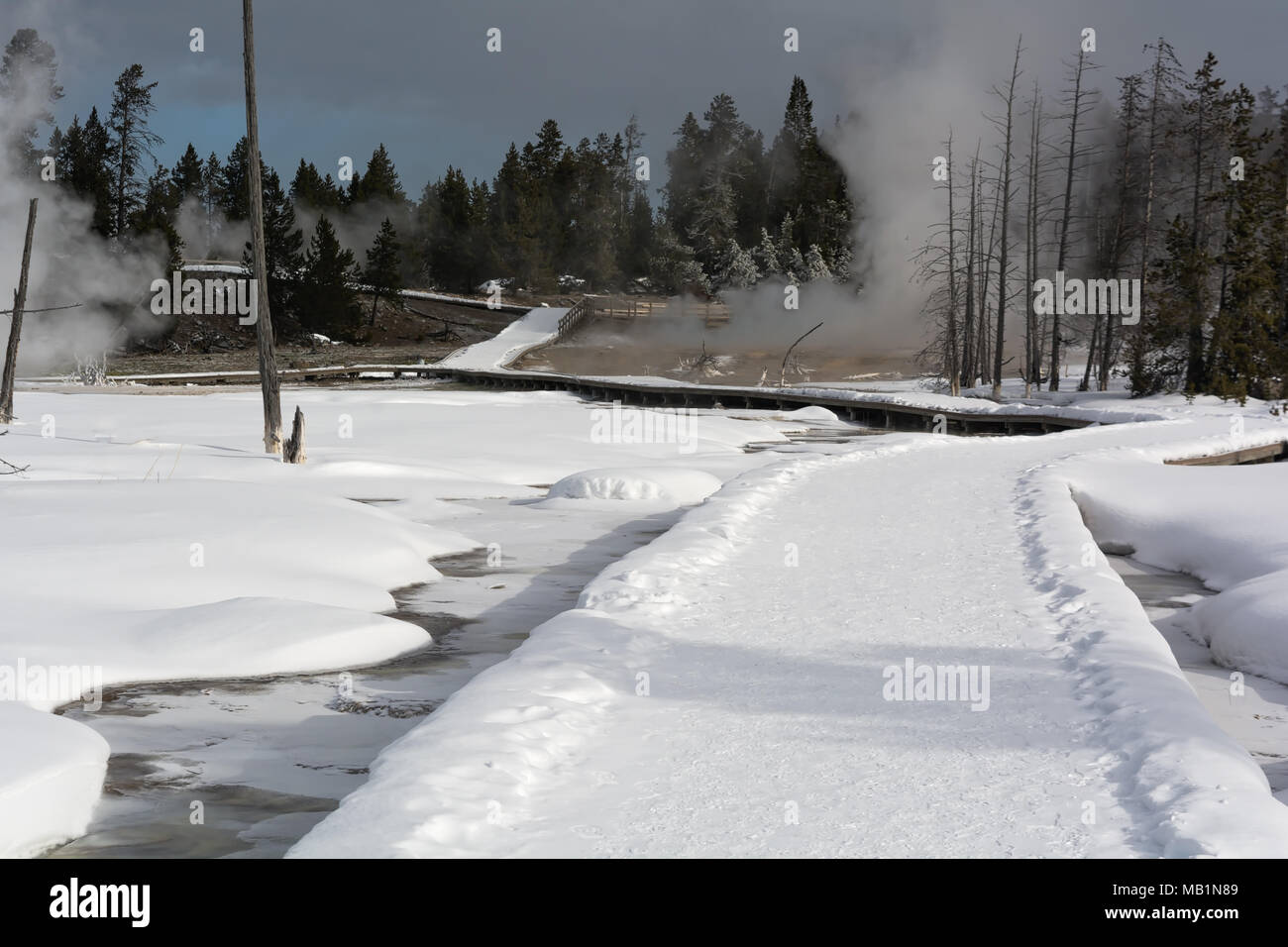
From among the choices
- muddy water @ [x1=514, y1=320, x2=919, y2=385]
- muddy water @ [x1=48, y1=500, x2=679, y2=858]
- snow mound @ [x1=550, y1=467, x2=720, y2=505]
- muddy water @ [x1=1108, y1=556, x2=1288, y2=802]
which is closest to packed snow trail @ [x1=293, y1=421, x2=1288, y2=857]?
muddy water @ [x1=48, y1=500, x2=679, y2=858]

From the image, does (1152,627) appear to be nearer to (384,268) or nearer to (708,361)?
(708,361)

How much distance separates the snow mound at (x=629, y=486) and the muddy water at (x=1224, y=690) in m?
5.71

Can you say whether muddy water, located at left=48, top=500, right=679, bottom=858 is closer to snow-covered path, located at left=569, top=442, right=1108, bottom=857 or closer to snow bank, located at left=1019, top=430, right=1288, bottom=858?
snow-covered path, located at left=569, top=442, right=1108, bottom=857

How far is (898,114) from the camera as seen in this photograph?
60688 millimetres

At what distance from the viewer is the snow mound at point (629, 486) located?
14.6 meters

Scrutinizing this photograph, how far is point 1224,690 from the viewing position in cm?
771

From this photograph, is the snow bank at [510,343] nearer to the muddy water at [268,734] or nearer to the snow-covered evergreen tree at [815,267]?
the snow-covered evergreen tree at [815,267]

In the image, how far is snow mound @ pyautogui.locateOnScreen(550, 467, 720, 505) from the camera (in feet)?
48.0

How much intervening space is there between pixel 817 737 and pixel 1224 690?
3.92m

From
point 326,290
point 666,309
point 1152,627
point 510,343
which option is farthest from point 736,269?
point 1152,627

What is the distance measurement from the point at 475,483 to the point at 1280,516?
9.64 metres

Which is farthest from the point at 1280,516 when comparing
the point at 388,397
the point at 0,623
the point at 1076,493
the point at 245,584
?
the point at 388,397

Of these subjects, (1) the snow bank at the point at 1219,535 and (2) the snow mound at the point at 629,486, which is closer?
(1) the snow bank at the point at 1219,535

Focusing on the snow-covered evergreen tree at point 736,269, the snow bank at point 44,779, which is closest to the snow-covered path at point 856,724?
the snow bank at point 44,779
